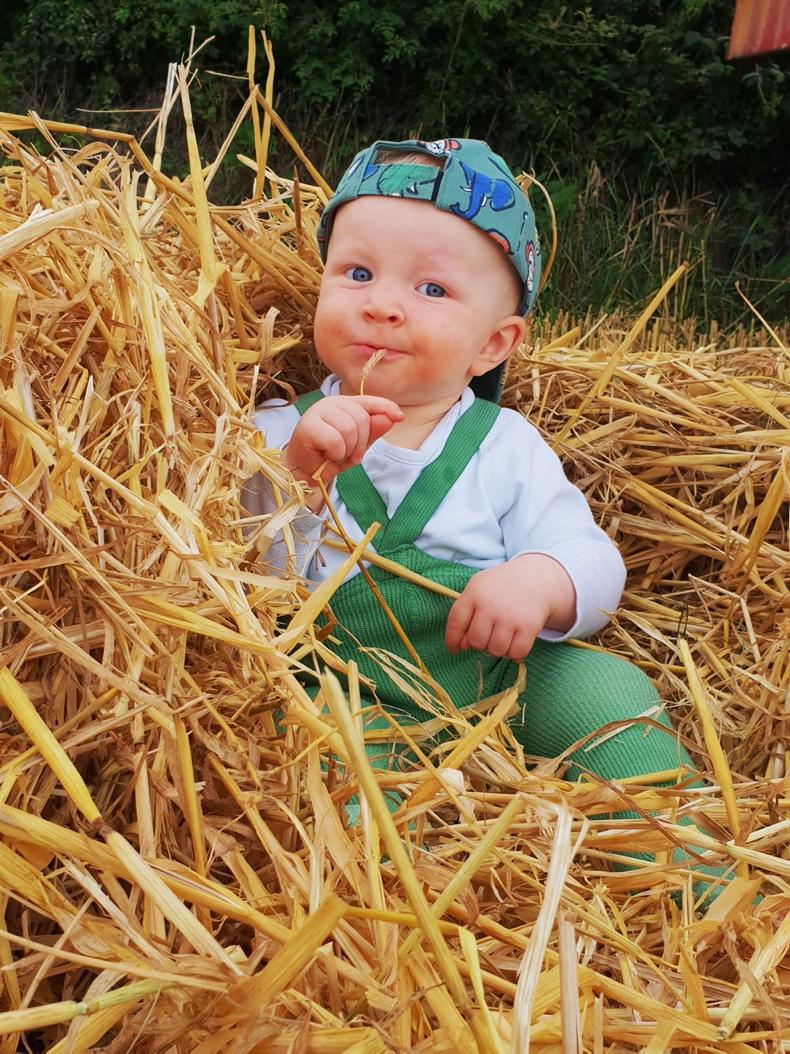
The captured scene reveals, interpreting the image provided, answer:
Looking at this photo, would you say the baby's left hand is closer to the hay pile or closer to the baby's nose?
the hay pile

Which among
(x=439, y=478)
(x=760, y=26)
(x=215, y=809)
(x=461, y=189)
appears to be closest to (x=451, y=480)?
(x=439, y=478)

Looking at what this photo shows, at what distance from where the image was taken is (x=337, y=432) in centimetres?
157

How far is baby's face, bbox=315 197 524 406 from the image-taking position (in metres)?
1.80

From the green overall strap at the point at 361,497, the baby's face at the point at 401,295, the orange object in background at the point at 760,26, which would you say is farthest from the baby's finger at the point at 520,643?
the orange object in background at the point at 760,26

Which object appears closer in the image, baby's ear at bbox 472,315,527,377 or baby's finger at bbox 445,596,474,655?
baby's finger at bbox 445,596,474,655

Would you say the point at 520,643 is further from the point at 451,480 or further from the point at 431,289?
the point at 431,289

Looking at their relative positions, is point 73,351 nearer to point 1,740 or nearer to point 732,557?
point 1,740

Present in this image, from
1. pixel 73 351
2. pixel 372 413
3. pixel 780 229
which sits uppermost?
pixel 73 351

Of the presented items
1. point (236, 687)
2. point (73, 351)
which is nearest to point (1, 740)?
point (236, 687)

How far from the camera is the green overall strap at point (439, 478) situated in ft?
5.89

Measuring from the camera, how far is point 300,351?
208 cm

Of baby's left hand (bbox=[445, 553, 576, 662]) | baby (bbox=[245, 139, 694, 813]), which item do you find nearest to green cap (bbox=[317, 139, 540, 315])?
baby (bbox=[245, 139, 694, 813])

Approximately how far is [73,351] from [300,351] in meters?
0.85

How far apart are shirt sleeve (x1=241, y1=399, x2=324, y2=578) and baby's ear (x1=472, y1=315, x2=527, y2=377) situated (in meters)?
0.32
